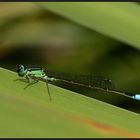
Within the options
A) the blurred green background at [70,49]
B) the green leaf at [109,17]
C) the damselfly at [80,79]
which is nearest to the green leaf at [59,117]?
the green leaf at [109,17]

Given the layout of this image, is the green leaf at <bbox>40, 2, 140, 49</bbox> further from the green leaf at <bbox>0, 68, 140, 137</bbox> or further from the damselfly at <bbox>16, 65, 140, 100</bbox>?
the damselfly at <bbox>16, 65, 140, 100</bbox>

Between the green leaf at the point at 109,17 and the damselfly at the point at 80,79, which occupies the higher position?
the damselfly at the point at 80,79

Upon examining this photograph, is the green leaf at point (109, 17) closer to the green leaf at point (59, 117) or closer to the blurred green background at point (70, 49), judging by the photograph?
the green leaf at point (59, 117)

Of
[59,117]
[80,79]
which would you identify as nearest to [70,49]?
[80,79]

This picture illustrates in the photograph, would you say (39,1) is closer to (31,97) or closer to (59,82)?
(31,97)

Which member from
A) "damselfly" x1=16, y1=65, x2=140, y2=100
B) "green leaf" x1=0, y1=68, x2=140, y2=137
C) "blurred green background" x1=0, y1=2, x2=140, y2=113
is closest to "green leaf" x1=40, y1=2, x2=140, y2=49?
"green leaf" x1=0, y1=68, x2=140, y2=137

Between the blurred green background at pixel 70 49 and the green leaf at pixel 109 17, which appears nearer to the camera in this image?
the green leaf at pixel 109 17

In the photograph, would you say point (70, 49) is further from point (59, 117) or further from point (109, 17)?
point (59, 117)
